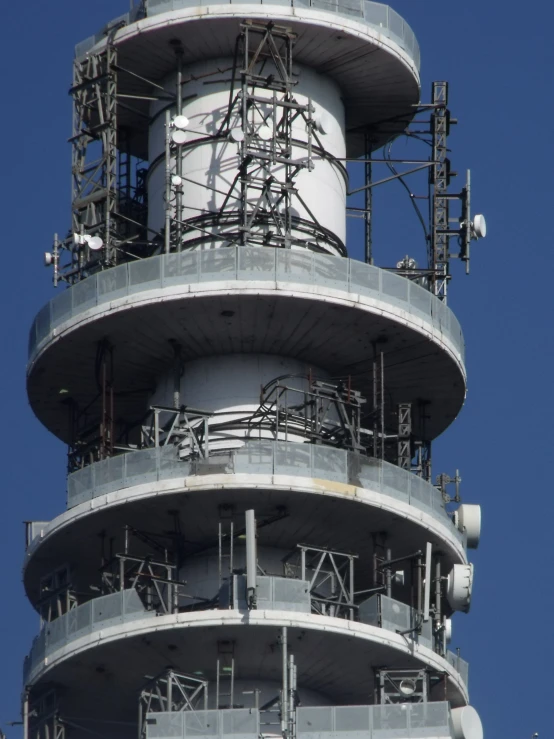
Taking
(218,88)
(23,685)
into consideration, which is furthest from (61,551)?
(218,88)

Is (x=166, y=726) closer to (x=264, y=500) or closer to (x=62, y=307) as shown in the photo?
(x=264, y=500)

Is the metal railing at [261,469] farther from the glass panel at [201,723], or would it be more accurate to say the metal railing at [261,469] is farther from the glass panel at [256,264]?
the glass panel at [201,723]

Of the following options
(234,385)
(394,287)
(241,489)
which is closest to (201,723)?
(241,489)

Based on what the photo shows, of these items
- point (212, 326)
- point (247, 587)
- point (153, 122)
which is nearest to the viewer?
point (247, 587)

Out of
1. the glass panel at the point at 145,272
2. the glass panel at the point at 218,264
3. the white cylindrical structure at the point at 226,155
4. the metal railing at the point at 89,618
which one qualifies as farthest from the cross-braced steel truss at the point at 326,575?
the white cylindrical structure at the point at 226,155

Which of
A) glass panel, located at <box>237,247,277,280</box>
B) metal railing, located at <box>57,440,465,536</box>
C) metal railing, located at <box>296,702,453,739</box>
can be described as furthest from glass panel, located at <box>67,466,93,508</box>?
metal railing, located at <box>296,702,453,739</box>

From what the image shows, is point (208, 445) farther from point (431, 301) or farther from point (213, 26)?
point (213, 26)
